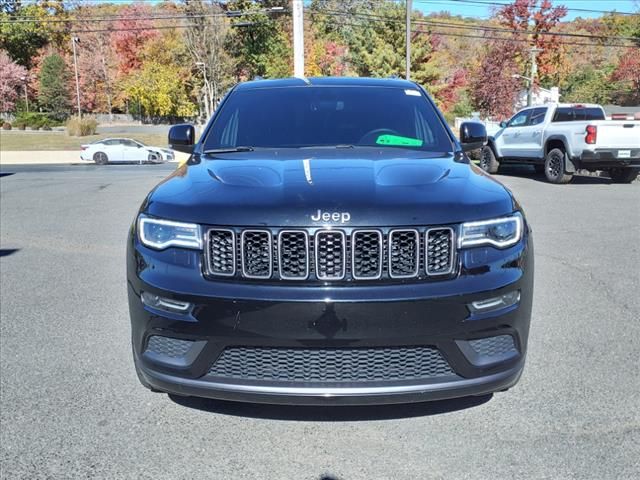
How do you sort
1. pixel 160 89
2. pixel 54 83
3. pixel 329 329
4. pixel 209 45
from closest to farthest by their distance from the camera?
pixel 329 329, pixel 209 45, pixel 160 89, pixel 54 83

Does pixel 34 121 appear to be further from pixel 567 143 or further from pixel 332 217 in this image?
pixel 332 217

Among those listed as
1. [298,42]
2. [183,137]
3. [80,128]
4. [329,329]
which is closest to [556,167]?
[298,42]

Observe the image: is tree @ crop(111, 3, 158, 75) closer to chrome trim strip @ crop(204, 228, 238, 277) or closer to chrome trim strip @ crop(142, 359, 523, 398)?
chrome trim strip @ crop(204, 228, 238, 277)

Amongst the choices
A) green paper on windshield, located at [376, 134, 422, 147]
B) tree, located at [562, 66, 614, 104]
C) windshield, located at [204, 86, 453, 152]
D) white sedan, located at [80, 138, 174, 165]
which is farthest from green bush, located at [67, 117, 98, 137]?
green paper on windshield, located at [376, 134, 422, 147]

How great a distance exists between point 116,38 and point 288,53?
83.6ft

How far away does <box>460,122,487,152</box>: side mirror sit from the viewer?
4293 mm

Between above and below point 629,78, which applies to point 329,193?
below

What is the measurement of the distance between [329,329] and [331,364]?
178 millimetres

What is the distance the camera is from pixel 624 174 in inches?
587

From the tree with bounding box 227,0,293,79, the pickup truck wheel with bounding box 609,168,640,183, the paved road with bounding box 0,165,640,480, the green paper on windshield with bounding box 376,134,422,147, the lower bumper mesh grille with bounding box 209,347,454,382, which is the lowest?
the pickup truck wheel with bounding box 609,168,640,183

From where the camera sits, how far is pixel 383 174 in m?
2.87

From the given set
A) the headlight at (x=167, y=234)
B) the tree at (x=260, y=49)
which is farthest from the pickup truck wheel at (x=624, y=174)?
the tree at (x=260, y=49)

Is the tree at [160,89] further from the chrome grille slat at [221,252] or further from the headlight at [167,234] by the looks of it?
the chrome grille slat at [221,252]

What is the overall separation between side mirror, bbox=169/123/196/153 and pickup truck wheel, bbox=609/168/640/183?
44.2 ft
